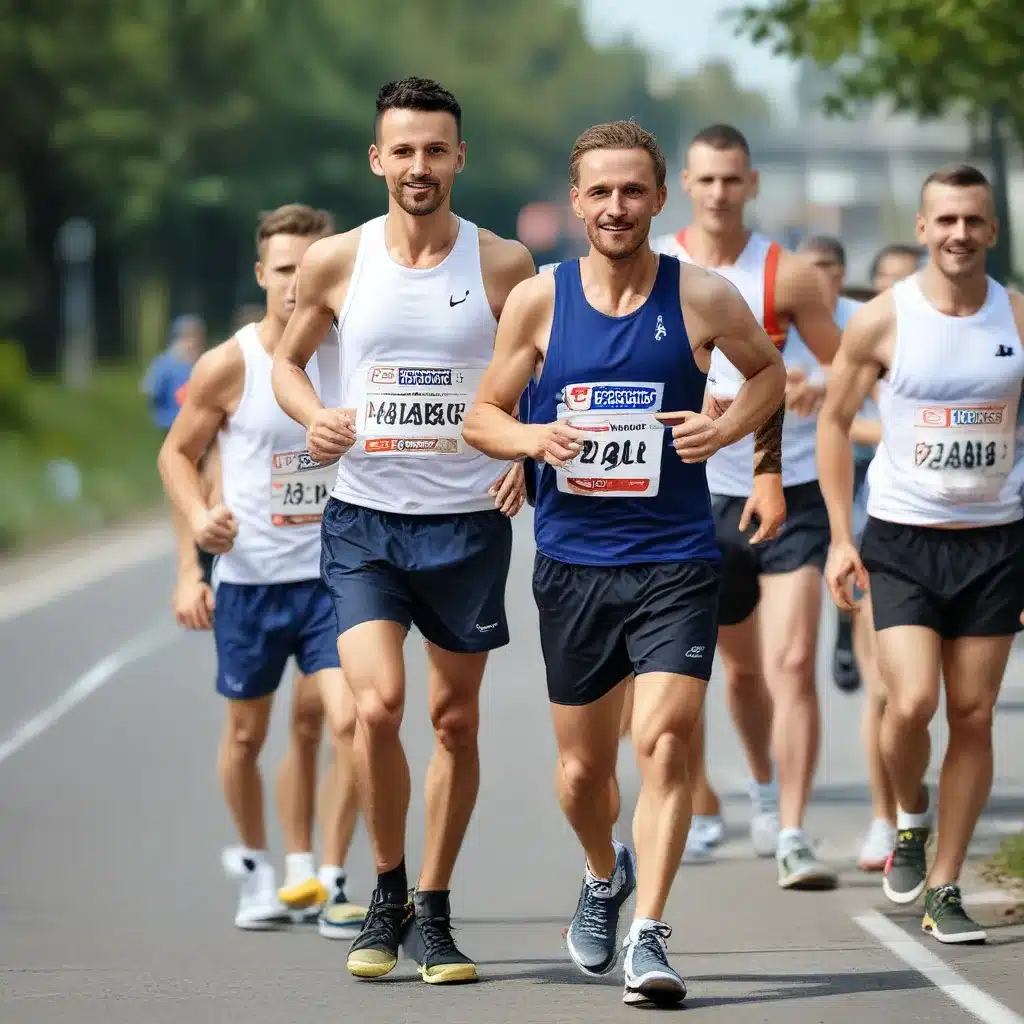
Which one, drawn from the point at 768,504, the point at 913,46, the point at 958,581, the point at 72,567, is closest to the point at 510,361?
the point at 768,504

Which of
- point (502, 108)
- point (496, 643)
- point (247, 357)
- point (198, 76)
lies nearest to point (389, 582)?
point (496, 643)

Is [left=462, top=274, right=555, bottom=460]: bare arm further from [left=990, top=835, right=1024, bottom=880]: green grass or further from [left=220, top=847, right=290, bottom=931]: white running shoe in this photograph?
[left=990, top=835, right=1024, bottom=880]: green grass

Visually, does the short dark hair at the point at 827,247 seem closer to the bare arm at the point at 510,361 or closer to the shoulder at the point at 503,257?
the shoulder at the point at 503,257

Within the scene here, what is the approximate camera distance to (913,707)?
8406mm

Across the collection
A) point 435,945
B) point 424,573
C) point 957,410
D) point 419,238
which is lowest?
point 435,945

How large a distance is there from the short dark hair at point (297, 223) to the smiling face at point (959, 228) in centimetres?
189

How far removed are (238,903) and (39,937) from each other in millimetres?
904

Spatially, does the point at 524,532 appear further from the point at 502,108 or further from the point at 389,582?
the point at 502,108

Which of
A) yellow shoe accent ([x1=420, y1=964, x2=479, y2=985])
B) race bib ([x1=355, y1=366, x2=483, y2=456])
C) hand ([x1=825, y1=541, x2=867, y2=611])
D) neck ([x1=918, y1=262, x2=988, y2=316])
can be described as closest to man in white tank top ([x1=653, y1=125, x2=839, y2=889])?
hand ([x1=825, y1=541, x2=867, y2=611])

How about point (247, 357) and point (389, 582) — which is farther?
point (247, 357)

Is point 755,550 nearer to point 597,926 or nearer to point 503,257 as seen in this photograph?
point 503,257

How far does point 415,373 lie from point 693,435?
907 mm

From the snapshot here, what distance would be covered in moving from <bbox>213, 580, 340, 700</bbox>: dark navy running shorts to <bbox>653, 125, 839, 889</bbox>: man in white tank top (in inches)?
55.0

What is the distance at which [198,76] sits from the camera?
222 feet
